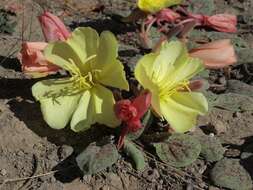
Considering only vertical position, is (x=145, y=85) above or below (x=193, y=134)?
above

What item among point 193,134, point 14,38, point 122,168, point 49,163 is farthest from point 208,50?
point 14,38

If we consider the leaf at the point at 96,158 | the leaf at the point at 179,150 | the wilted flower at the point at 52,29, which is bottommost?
the leaf at the point at 179,150

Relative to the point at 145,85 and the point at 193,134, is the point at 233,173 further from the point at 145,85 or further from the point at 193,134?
the point at 145,85

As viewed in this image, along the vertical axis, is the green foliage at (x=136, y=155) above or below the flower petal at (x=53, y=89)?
below

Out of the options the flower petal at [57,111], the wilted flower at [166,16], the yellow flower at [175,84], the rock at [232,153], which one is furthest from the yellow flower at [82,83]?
the wilted flower at [166,16]

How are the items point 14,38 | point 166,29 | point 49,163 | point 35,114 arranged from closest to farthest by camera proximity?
point 49,163 < point 35,114 < point 14,38 < point 166,29

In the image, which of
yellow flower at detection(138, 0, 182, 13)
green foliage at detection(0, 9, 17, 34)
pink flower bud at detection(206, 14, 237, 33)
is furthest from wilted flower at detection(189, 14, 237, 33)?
green foliage at detection(0, 9, 17, 34)

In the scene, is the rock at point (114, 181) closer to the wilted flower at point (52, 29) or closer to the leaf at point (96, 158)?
the leaf at point (96, 158)
